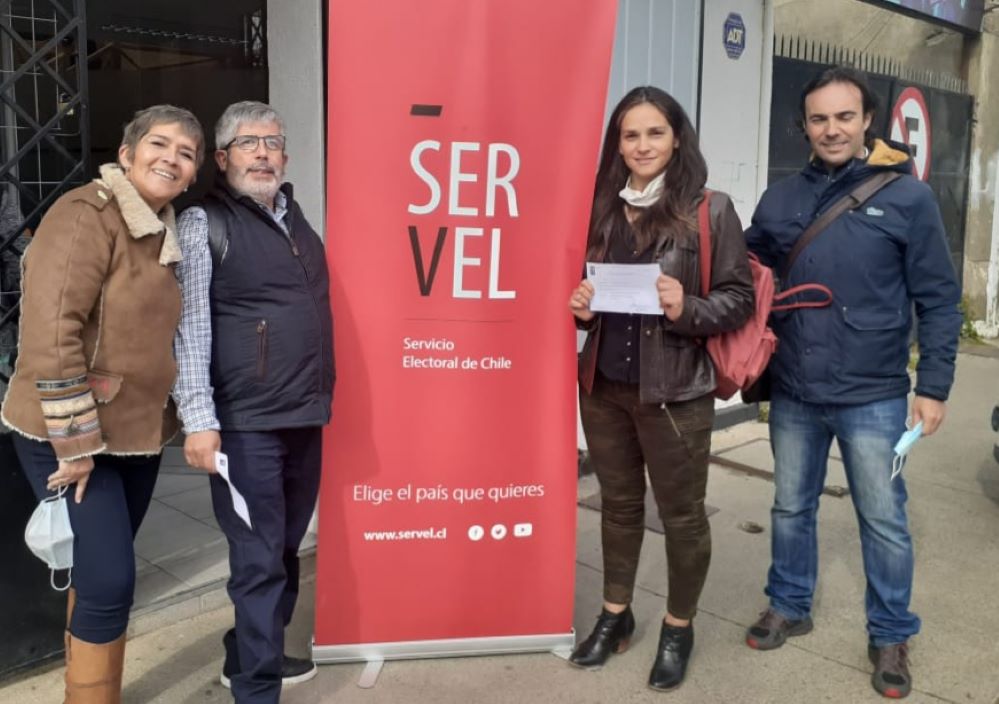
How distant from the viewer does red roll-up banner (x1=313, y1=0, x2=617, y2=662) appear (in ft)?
9.20

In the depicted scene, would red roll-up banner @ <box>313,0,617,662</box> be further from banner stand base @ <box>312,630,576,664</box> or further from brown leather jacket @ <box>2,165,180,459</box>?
brown leather jacket @ <box>2,165,180,459</box>

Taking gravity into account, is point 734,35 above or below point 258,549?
above

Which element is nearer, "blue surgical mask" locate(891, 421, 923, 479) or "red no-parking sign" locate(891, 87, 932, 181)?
"blue surgical mask" locate(891, 421, 923, 479)

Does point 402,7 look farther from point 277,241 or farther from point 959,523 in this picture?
point 959,523

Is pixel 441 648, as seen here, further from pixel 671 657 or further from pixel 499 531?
pixel 671 657

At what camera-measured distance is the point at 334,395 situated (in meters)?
2.90

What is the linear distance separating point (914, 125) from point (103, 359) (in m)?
7.89

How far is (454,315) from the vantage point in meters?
2.94

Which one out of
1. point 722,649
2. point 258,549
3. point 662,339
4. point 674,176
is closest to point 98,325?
point 258,549

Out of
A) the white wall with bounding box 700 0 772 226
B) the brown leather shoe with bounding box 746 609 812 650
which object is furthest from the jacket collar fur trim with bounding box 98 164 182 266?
the white wall with bounding box 700 0 772 226

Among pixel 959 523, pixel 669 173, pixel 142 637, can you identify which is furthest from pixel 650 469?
pixel 959 523

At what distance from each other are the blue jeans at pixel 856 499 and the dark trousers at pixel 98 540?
210cm

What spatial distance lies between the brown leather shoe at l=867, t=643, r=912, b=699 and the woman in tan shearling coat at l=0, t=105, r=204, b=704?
7.66ft

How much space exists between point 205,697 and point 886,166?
2733 millimetres
